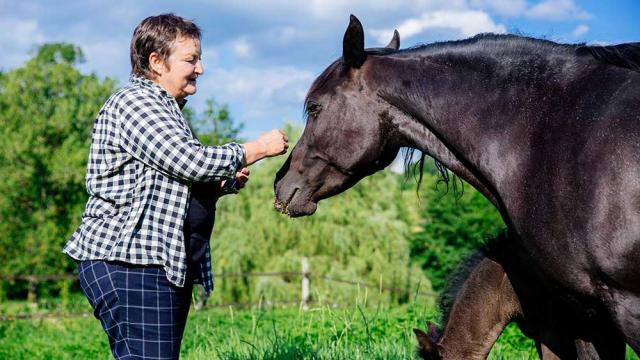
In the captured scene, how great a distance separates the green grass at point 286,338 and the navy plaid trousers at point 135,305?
2.04 metres

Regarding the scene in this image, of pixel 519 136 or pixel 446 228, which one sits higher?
pixel 446 228

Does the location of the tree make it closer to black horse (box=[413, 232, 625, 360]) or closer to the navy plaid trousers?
black horse (box=[413, 232, 625, 360])

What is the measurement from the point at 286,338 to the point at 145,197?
3.45m

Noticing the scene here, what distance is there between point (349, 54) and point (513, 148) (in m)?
1.02

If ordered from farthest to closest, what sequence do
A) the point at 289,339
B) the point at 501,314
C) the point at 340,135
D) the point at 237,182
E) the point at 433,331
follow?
the point at 289,339 < the point at 433,331 < the point at 501,314 < the point at 237,182 < the point at 340,135

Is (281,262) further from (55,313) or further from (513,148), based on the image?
(513,148)

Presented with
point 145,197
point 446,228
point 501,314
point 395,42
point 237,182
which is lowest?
point 501,314

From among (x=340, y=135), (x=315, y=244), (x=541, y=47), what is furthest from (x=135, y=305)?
(x=315, y=244)

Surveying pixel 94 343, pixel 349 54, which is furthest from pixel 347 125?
pixel 94 343

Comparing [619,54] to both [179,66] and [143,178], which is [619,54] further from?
[143,178]

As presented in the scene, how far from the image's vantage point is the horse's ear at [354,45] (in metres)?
3.61

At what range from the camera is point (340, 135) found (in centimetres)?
383

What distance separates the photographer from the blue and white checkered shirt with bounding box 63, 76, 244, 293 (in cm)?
315

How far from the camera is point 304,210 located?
4.01 m
